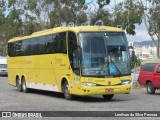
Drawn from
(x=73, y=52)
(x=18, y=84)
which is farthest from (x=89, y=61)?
(x=18, y=84)

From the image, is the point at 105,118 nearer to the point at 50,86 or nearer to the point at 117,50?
the point at 117,50

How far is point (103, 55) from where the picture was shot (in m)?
21.0

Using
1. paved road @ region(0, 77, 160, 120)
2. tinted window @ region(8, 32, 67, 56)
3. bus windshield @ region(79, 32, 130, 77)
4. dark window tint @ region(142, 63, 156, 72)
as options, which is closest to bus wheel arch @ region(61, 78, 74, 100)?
paved road @ region(0, 77, 160, 120)

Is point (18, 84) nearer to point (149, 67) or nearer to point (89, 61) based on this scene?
point (149, 67)

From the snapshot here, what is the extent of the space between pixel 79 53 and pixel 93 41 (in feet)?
3.10

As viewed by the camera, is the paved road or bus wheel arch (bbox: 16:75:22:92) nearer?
the paved road

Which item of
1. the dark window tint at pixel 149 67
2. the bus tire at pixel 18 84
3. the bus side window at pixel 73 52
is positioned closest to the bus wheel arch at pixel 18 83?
the bus tire at pixel 18 84

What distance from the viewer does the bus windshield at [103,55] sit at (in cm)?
2084

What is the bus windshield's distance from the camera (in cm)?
2084

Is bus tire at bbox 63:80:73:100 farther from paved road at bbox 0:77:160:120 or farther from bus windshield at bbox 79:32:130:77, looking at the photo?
bus windshield at bbox 79:32:130:77

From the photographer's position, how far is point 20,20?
60750 mm

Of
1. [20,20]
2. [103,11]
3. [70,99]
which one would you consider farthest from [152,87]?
[20,20]

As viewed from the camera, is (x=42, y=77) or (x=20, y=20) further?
(x=20, y=20)

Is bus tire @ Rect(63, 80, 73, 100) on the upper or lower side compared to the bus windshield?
lower
